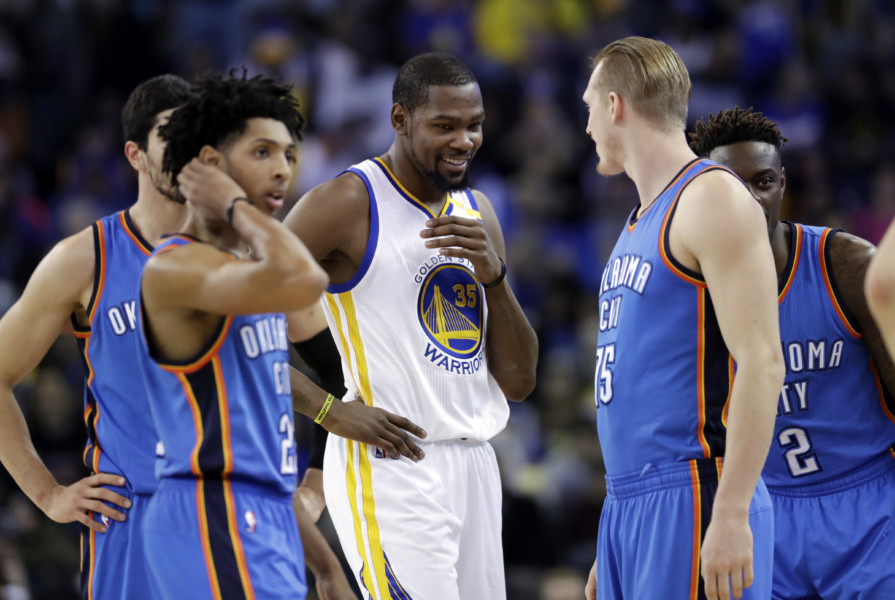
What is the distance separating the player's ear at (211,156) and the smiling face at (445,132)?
1208 millimetres

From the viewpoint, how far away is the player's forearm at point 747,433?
3477 mm

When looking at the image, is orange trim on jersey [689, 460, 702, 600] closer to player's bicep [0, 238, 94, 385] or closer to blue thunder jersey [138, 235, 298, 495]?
blue thunder jersey [138, 235, 298, 495]

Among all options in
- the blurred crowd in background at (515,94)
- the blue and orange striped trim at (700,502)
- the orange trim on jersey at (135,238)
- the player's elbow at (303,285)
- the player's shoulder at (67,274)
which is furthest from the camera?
the blurred crowd in background at (515,94)

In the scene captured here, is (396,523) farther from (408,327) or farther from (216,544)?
(216,544)

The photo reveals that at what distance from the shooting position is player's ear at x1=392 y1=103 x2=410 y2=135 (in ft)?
Answer: 15.7

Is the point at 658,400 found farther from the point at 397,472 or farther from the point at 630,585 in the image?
the point at 397,472

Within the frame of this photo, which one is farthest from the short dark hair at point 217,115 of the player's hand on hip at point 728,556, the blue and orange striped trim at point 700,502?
the player's hand on hip at point 728,556

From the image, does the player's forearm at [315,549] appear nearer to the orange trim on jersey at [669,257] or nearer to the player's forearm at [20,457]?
the player's forearm at [20,457]

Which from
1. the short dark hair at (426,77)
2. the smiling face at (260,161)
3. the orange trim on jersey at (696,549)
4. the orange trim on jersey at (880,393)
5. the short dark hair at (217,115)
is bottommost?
the orange trim on jersey at (696,549)

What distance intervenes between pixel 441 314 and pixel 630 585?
56.0 inches

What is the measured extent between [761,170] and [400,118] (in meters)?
1.52

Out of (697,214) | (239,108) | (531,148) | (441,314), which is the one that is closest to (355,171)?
(441,314)

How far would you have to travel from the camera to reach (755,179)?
14.6 feet

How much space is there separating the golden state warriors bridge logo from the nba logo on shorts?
4.17 ft
